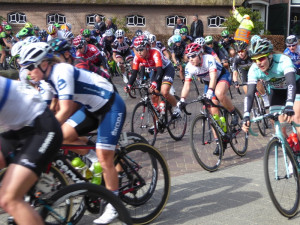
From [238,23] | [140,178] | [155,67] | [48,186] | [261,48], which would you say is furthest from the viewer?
[238,23]

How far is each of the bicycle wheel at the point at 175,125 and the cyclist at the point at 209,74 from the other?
1233 millimetres

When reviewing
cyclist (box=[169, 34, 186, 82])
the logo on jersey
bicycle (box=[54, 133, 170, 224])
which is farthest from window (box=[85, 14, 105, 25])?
the logo on jersey

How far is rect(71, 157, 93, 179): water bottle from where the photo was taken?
4.81m

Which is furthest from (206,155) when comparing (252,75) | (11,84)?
(11,84)

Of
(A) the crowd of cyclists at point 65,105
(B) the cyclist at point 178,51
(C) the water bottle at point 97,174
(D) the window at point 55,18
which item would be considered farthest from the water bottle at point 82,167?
(D) the window at point 55,18

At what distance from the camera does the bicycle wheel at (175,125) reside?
934 centimetres

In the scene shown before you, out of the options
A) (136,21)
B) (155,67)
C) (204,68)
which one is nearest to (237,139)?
(204,68)

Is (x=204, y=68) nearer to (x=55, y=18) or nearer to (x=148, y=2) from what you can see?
(x=148, y=2)

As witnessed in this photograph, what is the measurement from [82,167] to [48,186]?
2.08ft

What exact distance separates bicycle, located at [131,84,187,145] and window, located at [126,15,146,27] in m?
23.0

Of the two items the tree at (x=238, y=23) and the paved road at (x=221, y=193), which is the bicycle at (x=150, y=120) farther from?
the tree at (x=238, y=23)

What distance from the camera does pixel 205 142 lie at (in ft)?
25.0

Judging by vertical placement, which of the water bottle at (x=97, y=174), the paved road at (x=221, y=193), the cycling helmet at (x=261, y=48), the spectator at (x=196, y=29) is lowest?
the paved road at (x=221, y=193)

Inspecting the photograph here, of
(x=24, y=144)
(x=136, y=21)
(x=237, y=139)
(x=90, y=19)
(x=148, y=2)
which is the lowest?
(x=237, y=139)
